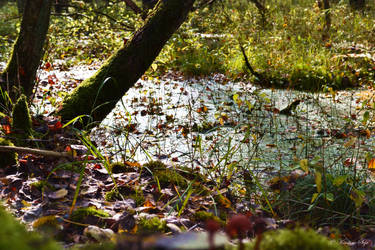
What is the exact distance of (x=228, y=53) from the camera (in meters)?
7.14

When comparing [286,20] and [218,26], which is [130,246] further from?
[218,26]

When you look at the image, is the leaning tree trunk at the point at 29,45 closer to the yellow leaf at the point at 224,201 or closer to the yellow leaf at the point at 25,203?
the yellow leaf at the point at 25,203

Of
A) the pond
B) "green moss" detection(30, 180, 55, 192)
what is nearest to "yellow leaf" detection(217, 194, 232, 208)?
the pond

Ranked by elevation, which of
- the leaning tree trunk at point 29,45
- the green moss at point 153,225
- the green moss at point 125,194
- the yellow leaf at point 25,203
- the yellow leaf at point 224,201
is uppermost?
the leaning tree trunk at point 29,45

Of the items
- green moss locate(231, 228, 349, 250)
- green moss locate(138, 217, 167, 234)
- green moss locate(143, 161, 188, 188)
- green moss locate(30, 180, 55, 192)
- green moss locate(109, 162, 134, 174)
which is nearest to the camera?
green moss locate(231, 228, 349, 250)

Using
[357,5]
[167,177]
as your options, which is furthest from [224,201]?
[357,5]

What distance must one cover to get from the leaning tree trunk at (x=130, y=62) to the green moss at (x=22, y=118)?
17.6 inches

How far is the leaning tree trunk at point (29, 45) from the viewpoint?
282 cm

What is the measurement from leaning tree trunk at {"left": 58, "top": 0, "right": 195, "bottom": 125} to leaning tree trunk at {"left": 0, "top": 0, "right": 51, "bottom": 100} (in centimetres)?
40

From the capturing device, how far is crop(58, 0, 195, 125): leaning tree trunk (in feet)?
9.18

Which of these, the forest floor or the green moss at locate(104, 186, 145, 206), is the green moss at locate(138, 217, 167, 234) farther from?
the green moss at locate(104, 186, 145, 206)

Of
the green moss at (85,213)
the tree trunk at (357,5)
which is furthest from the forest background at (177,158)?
the tree trunk at (357,5)

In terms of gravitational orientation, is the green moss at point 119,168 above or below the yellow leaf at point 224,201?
above

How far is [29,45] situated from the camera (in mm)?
2865
